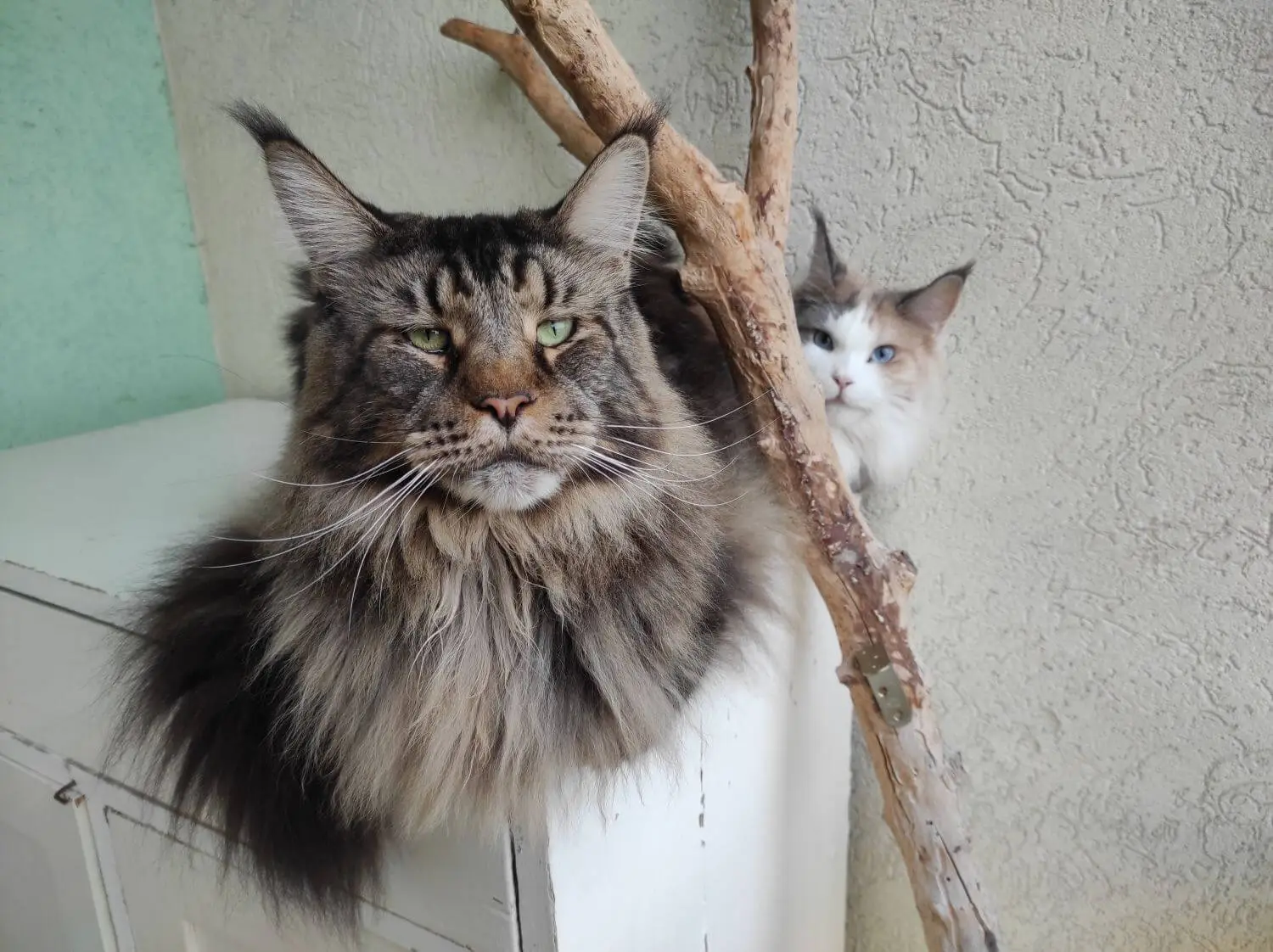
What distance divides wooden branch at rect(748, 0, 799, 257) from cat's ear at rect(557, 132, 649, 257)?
21 centimetres

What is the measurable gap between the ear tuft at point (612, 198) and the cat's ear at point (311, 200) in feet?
0.56

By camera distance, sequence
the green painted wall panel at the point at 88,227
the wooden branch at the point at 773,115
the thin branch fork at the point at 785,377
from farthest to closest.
Result: the green painted wall panel at the point at 88,227, the wooden branch at the point at 773,115, the thin branch fork at the point at 785,377

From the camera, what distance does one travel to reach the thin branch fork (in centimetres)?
77

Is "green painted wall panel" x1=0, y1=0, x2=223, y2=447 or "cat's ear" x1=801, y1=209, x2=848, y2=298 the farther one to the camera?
"green painted wall panel" x1=0, y1=0, x2=223, y2=447

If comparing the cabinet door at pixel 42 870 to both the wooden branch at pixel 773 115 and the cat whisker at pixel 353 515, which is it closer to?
the cat whisker at pixel 353 515

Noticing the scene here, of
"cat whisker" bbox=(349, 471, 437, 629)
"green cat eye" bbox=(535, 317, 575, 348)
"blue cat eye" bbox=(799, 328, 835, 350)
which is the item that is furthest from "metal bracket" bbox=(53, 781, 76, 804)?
"blue cat eye" bbox=(799, 328, 835, 350)

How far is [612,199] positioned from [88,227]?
1.33 metres

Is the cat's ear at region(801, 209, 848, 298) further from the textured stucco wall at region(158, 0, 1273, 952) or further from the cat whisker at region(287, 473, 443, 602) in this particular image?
the cat whisker at region(287, 473, 443, 602)

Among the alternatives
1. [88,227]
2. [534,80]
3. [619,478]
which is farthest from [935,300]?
[88,227]

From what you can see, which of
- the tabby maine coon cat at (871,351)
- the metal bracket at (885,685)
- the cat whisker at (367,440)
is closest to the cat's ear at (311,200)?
the cat whisker at (367,440)

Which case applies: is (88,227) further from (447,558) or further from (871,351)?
(871,351)

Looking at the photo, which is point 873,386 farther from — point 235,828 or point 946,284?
point 235,828

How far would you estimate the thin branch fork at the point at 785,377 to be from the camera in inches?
30.5

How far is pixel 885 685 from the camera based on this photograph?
876mm
